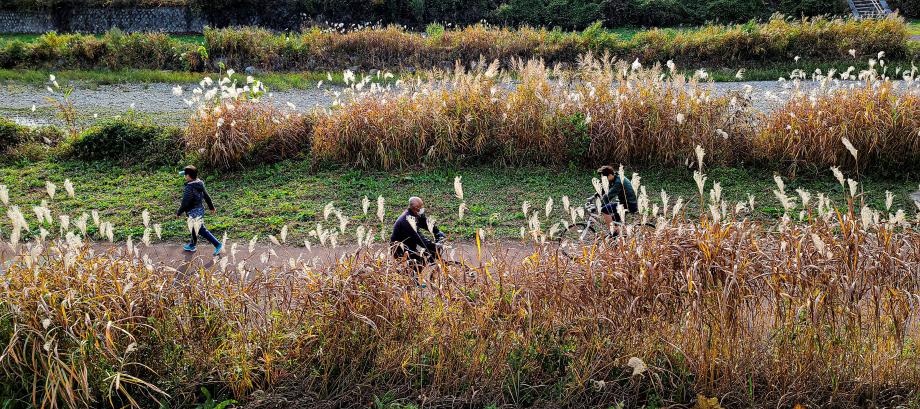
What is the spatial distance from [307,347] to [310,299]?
1.16 ft

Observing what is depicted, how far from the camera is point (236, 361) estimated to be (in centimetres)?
504

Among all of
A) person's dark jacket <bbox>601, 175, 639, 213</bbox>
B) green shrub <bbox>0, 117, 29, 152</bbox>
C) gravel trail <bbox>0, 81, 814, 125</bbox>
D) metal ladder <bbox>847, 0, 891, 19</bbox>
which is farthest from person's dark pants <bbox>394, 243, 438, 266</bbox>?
metal ladder <bbox>847, 0, 891, 19</bbox>

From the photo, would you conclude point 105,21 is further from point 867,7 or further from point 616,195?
point 867,7

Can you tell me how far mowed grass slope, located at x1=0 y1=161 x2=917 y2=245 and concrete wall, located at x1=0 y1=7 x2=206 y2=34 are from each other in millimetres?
19358

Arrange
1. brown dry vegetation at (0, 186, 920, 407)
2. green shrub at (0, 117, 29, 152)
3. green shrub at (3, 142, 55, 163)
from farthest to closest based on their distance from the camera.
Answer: green shrub at (0, 117, 29, 152), green shrub at (3, 142, 55, 163), brown dry vegetation at (0, 186, 920, 407)

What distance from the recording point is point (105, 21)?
Result: 29.9 m

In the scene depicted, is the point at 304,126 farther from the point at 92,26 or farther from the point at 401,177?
the point at 92,26

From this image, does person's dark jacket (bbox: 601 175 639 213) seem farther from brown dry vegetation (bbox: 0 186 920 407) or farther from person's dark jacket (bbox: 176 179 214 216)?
person's dark jacket (bbox: 176 179 214 216)

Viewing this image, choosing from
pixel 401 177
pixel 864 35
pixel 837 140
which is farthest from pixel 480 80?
pixel 864 35

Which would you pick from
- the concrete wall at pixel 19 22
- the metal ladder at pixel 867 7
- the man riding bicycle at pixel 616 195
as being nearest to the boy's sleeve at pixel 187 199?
the man riding bicycle at pixel 616 195

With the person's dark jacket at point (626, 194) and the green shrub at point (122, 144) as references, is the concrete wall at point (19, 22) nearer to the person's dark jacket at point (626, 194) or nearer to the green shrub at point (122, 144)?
the green shrub at point (122, 144)

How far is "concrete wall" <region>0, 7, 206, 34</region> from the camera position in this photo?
1170 inches

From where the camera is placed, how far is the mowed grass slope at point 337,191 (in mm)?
9555

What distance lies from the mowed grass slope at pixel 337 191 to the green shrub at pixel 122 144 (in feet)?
1.20
